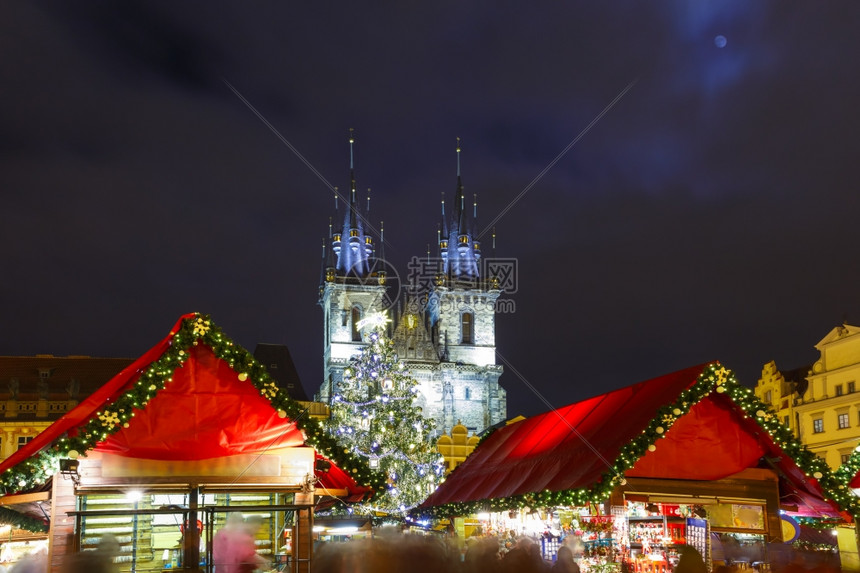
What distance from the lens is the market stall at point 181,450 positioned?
10766mm

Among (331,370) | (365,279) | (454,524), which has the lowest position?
(454,524)

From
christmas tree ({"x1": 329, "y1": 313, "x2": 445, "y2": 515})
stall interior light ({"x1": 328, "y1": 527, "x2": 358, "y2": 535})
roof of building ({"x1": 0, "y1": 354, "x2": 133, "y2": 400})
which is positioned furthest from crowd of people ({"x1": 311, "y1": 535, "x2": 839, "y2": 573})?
roof of building ({"x1": 0, "y1": 354, "x2": 133, "y2": 400})

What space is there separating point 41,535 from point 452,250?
196 feet

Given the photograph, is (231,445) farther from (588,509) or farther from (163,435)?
(588,509)

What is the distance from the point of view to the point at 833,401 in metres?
38.7

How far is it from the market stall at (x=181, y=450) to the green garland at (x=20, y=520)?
4.36 ft

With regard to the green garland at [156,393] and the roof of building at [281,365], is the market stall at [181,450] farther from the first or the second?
the roof of building at [281,365]

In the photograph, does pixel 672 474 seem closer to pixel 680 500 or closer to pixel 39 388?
pixel 680 500

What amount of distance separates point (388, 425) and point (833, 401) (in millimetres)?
18302

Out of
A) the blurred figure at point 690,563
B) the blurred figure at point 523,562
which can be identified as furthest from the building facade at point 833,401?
the blurred figure at point 690,563

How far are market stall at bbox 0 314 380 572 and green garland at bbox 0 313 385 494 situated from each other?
0.04 ft

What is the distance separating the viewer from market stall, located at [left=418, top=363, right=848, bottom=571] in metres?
12.3

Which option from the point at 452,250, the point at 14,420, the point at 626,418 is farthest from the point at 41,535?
the point at 452,250

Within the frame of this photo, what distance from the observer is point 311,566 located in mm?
9703
